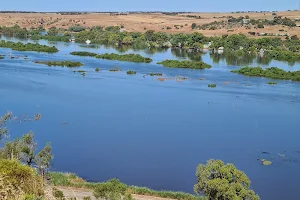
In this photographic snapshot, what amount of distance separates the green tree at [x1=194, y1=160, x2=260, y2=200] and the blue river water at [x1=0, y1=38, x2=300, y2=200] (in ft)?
13.4

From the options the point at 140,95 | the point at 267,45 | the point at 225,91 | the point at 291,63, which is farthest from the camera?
the point at 267,45

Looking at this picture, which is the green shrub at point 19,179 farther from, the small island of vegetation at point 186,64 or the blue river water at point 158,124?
the small island of vegetation at point 186,64

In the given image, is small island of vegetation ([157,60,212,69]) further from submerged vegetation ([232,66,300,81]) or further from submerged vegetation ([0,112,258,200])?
submerged vegetation ([0,112,258,200])

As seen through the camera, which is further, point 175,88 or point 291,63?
point 291,63

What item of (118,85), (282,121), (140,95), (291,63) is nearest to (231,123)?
(282,121)

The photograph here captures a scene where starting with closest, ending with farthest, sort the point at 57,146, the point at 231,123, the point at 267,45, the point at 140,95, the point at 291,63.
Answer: the point at 57,146, the point at 231,123, the point at 140,95, the point at 291,63, the point at 267,45

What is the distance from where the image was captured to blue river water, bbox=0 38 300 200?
19.7m

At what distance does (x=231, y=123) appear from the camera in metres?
27.3

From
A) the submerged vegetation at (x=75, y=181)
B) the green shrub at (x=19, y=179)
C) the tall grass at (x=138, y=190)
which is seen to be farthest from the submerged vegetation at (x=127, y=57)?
the green shrub at (x=19, y=179)

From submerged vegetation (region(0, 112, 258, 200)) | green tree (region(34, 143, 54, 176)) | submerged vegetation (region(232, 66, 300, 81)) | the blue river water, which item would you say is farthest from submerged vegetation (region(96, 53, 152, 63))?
green tree (region(34, 143, 54, 176))

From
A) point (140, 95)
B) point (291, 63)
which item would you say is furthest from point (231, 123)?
point (291, 63)

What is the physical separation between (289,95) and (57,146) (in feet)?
66.8

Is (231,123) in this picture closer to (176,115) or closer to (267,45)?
(176,115)

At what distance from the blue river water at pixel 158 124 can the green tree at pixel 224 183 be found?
13.4 feet
